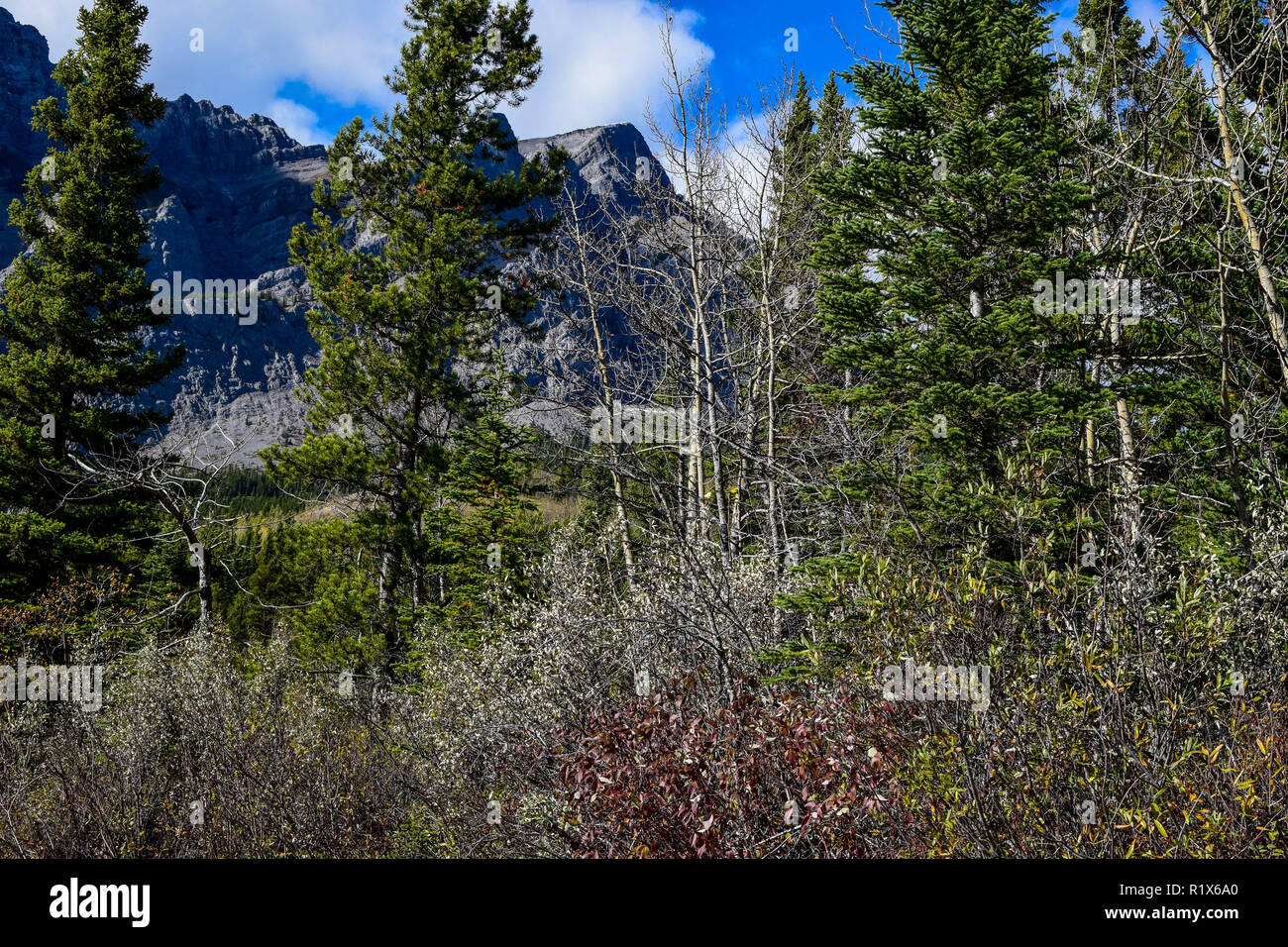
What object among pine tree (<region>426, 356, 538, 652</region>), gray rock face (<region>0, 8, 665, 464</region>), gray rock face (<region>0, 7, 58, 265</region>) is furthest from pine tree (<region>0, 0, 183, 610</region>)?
gray rock face (<region>0, 7, 58, 265</region>)

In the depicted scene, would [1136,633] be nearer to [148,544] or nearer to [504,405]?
[504,405]

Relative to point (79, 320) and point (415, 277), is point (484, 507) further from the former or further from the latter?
point (79, 320)

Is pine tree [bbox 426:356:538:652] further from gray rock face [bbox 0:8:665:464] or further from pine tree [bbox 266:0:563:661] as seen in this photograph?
gray rock face [bbox 0:8:665:464]

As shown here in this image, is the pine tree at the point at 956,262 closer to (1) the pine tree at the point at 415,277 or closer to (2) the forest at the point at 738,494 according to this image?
(2) the forest at the point at 738,494

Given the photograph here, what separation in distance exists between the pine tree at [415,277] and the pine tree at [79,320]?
5564 millimetres

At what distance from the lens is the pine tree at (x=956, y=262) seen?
28.9ft

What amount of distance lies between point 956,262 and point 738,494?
4404 mm

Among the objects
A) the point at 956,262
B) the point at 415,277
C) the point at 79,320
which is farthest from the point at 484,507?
the point at 956,262

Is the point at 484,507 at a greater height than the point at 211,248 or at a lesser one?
lesser

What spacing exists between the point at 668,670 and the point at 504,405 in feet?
40.7

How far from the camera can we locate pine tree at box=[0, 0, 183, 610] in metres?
17.5

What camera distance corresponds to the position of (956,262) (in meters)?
9.48

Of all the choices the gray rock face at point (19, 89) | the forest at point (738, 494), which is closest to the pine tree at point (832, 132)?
the forest at point (738, 494)

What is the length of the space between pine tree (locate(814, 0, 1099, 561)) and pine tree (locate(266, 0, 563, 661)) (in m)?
9.29
